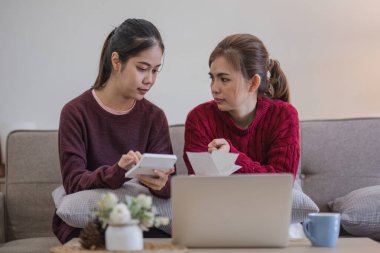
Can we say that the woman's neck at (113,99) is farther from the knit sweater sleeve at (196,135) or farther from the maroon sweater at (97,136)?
the knit sweater sleeve at (196,135)

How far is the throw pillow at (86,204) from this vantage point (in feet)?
6.60

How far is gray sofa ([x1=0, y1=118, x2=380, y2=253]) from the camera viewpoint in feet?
8.74

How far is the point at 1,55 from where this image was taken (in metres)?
3.03

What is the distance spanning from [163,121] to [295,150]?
0.49m

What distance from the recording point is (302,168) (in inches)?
107

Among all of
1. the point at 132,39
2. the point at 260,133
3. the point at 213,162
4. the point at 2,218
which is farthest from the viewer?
the point at 2,218

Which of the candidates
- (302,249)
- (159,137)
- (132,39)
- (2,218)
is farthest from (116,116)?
(302,249)

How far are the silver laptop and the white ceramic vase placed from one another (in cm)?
12

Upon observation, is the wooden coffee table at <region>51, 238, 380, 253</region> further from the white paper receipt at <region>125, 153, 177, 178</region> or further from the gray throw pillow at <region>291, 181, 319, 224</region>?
the gray throw pillow at <region>291, 181, 319, 224</region>

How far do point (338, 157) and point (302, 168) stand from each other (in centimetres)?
15

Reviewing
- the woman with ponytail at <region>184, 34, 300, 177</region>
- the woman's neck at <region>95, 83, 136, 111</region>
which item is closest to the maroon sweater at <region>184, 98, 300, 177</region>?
the woman with ponytail at <region>184, 34, 300, 177</region>

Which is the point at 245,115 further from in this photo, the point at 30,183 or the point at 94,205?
the point at 30,183

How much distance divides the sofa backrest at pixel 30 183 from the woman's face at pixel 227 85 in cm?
80

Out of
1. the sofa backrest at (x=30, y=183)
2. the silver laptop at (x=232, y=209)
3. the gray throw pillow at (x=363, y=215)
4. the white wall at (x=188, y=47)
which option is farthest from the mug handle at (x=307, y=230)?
the white wall at (x=188, y=47)
